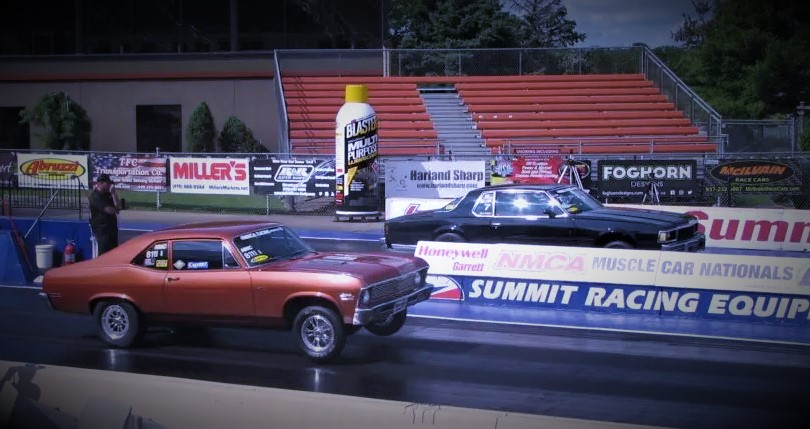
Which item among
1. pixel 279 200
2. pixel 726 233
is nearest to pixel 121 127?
pixel 279 200

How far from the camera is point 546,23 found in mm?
46562

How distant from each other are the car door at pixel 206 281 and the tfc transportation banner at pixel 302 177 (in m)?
15.8

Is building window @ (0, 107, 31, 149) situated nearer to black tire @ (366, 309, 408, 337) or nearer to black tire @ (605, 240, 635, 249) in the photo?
black tire @ (605, 240, 635, 249)

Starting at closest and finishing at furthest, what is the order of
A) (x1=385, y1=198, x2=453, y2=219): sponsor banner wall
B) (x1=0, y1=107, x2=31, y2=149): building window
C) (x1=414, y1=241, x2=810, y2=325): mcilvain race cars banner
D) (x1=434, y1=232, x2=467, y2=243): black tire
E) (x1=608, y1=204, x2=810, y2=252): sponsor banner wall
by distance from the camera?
1. (x1=414, y1=241, x2=810, y2=325): mcilvain race cars banner
2. (x1=434, y1=232, x2=467, y2=243): black tire
3. (x1=608, y1=204, x2=810, y2=252): sponsor banner wall
4. (x1=385, y1=198, x2=453, y2=219): sponsor banner wall
5. (x1=0, y1=107, x2=31, y2=149): building window

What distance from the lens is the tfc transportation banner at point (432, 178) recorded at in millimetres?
26531

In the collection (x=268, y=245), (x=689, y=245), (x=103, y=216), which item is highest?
(x=103, y=216)

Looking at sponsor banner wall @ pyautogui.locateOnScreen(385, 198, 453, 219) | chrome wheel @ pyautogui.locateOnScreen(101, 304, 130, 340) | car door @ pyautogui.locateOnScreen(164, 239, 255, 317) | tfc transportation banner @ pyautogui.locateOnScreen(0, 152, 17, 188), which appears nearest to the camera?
car door @ pyautogui.locateOnScreen(164, 239, 255, 317)

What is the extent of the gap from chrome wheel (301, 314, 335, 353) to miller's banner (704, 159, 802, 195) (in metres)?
17.8

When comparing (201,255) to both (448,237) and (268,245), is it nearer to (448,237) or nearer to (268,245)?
(268,245)

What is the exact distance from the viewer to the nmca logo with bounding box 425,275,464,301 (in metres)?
14.0

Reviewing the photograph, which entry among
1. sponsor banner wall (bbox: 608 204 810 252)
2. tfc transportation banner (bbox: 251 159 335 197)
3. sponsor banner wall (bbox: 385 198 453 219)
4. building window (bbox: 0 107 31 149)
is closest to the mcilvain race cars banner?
sponsor banner wall (bbox: 608 204 810 252)

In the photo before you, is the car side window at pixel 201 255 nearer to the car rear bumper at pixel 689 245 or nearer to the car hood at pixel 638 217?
the car hood at pixel 638 217

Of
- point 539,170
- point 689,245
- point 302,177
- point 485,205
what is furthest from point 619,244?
point 302,177

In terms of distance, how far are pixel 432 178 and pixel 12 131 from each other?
24.6m
